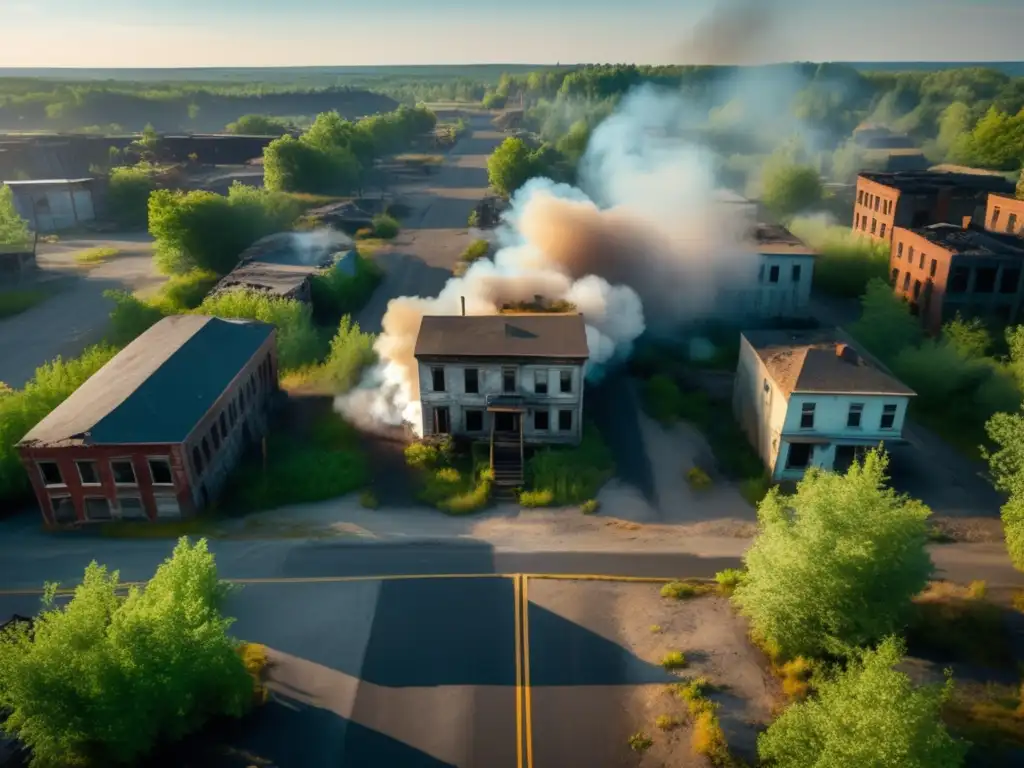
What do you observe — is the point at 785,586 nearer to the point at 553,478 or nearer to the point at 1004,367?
the point at 553,478

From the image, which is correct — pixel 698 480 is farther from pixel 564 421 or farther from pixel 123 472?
pixel 123 472

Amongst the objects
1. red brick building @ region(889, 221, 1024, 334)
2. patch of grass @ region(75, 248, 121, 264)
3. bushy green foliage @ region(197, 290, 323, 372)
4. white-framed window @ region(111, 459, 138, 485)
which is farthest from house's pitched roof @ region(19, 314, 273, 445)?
patch of grass @ region(75, 248, 121, 264)

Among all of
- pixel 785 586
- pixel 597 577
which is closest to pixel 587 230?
pixel 597 577

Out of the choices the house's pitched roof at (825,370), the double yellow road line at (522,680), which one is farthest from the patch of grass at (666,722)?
the house's pitched roof at (825,370)

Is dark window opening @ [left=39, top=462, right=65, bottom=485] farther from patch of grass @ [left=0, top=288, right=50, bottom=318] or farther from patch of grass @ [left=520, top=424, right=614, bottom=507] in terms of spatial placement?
patch of grass @ [left=0, top=288, right=50, bottom=318]

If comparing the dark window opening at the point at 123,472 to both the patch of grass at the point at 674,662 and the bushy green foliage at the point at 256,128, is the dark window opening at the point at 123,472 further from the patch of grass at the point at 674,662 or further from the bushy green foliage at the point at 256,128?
the bushy green foliage at the point at 256,128

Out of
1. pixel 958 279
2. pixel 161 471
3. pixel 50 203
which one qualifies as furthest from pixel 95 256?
pixel 958 279
